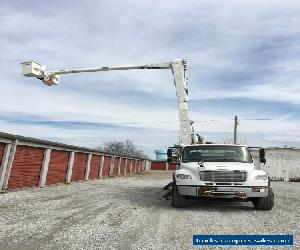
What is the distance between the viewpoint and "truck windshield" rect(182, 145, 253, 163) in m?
10.8

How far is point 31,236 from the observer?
20.8ft

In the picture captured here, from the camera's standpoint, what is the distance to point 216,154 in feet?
36.3

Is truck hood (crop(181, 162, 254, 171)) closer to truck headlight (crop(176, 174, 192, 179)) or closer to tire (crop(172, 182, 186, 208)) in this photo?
truck headlight (crop(176, 174, 192, 179))

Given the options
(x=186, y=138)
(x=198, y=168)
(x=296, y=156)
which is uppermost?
(x=296, y=156)

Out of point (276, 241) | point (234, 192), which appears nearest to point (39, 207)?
point (234, 192)

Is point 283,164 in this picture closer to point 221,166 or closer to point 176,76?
point 176,76

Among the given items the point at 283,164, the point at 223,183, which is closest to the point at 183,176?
the point at 223,183

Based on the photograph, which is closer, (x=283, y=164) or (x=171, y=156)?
(x=171, y=156)

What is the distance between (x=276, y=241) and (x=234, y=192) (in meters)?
3.39

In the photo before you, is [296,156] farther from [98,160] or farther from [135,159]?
[98,160]

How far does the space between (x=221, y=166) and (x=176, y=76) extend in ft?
20.5

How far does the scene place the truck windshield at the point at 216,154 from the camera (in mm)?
10836

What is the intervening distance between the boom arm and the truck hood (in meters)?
4.06

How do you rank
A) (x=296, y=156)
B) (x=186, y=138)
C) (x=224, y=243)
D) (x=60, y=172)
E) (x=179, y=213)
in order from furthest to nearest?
1. (x=296, y=156)
2. (x=60, y=172)
3. (x=186, y=138)
4. (x=179, y=213)
5. (x=224, y=243)
